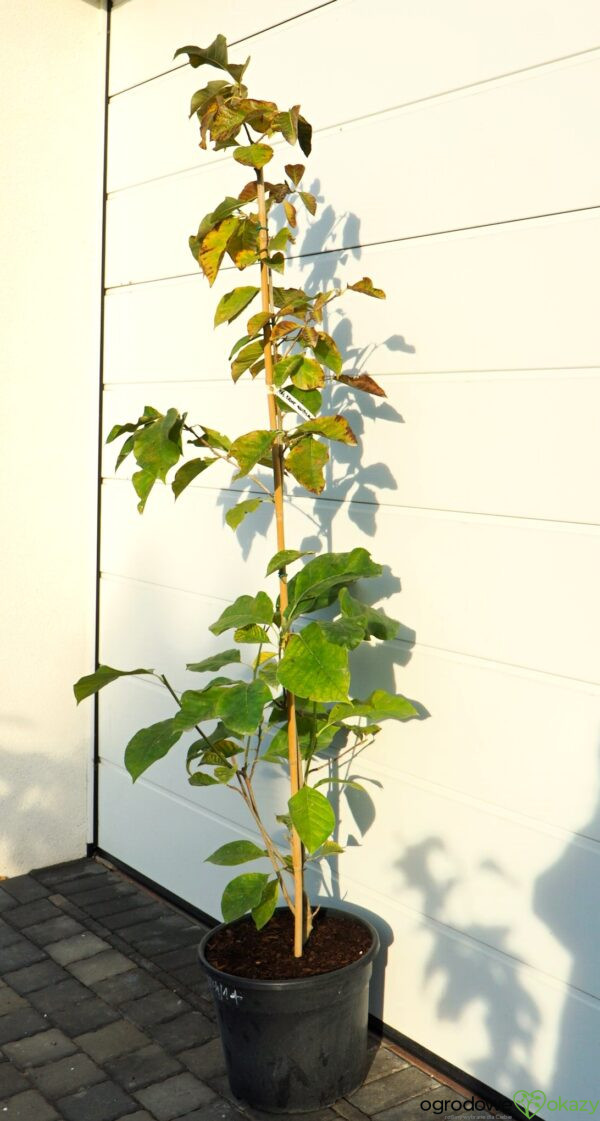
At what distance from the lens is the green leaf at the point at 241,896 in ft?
7.72

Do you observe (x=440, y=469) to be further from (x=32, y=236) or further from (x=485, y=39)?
(x=32, y=236)

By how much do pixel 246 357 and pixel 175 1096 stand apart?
1.58 metres

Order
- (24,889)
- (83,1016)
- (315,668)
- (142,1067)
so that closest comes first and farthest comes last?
1. (315,668)
2. (142,1067)
3. (83,1016)
4. (24,889)

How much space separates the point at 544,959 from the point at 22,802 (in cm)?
193

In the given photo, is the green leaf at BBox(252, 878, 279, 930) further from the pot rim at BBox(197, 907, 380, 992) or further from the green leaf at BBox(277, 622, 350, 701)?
the green leaf at BBox(277, 622, 350, 701)

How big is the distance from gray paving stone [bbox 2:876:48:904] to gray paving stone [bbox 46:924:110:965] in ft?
0.99

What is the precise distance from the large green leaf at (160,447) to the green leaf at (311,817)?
675 mm

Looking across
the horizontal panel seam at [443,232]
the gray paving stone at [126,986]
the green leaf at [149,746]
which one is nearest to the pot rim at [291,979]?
the green leaf at [149,746]

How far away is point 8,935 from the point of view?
3246mm

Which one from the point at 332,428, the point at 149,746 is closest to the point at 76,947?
the point at 149,746

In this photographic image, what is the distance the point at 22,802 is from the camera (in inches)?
143

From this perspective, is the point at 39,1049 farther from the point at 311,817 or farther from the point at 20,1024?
the point at 311,817

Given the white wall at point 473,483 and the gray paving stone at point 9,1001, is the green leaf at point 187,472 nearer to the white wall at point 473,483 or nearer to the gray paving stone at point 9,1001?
the white wall at point 473,483

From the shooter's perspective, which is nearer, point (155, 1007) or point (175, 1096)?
point (175, 1096)
